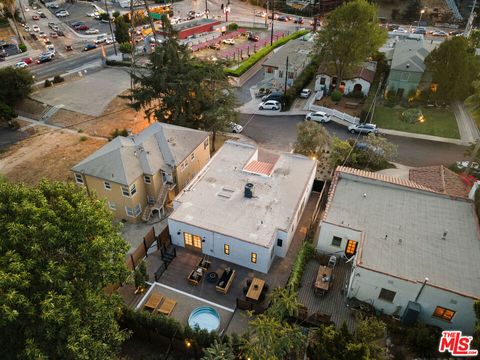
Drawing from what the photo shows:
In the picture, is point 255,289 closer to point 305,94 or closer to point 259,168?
point 259,168

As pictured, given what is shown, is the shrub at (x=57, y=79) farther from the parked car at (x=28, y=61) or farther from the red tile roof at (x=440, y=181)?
the red tile roof at (x=440, y=181)

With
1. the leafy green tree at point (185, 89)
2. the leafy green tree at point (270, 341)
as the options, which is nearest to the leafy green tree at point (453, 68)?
the leafy green tree at point (185, 89)

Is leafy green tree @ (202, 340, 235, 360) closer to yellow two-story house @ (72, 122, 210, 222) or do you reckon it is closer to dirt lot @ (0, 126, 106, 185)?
yellow two-story house @ (72, 122, 210, 222)

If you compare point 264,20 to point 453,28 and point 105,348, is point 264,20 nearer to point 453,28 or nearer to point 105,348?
point 453,28

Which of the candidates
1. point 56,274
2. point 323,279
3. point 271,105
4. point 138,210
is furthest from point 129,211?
point 271,105

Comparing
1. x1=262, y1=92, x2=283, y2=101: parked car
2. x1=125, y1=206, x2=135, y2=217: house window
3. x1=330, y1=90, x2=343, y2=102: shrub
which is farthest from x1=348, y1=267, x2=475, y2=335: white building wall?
x1=262, y1=92, x2=283, y2=101: parked car
